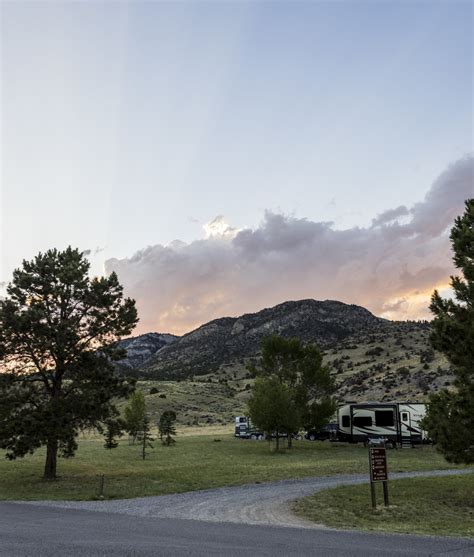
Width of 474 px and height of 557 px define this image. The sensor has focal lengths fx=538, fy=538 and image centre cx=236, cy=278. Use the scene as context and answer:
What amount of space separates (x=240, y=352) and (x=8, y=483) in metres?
147

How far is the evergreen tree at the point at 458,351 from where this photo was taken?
20.8 m

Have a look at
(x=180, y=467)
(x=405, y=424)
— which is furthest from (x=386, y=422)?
(x=180, y=467)

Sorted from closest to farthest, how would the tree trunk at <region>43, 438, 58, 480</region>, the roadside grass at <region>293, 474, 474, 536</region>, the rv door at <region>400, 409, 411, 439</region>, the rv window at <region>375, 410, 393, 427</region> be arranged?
the roadside grass at <region>293, 474, 474, 536</region> < the tree trunk at <region>43, 438, 58, 480</region> < the rv door at <region>400, 409, 411, 439</region> < the rv window at <region>375, 410, 393, 427</region>

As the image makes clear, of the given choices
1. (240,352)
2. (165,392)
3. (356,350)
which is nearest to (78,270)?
(165,392)

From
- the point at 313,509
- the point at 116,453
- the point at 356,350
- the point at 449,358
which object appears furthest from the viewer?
the point at 356,350

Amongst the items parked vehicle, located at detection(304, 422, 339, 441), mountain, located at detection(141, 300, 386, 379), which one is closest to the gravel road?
parked vehicle, located at detection(304, 422, 339, 441)

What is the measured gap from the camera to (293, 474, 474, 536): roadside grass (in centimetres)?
1645

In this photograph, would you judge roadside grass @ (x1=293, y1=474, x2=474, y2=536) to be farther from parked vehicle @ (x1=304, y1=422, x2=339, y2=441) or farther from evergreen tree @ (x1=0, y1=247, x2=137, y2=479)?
parked vehicle @ (x1=304, y1=422, x2=339, y2=441)

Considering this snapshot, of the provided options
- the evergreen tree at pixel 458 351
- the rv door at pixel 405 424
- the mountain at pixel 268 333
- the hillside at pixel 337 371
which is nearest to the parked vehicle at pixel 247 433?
the rv door at pixel 405 424

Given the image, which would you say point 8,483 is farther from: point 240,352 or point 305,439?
point 240,352

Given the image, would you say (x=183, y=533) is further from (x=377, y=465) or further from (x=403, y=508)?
(x=403, y=508)

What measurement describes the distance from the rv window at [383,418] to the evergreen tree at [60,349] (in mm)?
29368

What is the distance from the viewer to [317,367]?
5600 cm

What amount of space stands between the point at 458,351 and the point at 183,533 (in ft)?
42.4
